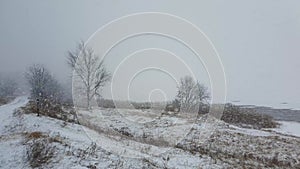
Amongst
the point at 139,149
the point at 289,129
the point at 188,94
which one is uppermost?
the point at 188,94

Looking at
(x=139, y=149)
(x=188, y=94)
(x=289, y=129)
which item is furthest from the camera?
(x=188, y=94)

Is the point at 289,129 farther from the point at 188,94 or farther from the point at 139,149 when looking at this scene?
the point at 139,149

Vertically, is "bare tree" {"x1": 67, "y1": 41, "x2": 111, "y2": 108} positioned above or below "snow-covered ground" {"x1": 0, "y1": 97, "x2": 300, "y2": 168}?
above

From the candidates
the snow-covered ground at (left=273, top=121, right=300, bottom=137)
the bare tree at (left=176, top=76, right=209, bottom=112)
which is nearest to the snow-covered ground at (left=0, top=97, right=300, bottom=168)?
the snow-covered ground at (left=273, top=121, right=300, bottom=137)

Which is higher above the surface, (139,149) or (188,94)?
(188,94)

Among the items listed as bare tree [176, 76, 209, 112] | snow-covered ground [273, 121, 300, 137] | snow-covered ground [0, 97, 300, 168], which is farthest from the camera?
bare tree [176, 76, 209, 112]

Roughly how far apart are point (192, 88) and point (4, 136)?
45.9 metres

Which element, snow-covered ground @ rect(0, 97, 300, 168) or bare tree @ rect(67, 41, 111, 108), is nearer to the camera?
snow-covered ground @ rect(0, 97, 300, 168)

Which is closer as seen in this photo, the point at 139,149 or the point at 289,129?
the point at 139,149

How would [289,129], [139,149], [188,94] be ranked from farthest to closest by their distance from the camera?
[188,94] → [289,129] → [139,149]

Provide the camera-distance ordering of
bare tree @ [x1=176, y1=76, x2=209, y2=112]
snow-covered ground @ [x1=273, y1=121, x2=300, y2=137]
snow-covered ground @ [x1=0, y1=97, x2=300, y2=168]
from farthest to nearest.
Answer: bare tree @ [x1=176, y1=76, x2=209, y2=112]
snow-covered ground @ [x1=273, y1=121, x2=300, y2=137]
snow-covered ground @ [x1=0, y1=97, x2=300, y2=168]

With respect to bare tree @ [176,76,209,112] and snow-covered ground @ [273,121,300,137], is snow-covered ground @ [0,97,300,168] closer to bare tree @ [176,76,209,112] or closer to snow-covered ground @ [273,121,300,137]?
snow-covered ground @ [273,121,300,137]

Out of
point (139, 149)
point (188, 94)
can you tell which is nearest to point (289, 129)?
point (188, 94)

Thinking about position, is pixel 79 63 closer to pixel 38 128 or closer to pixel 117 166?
pixel 38 128
